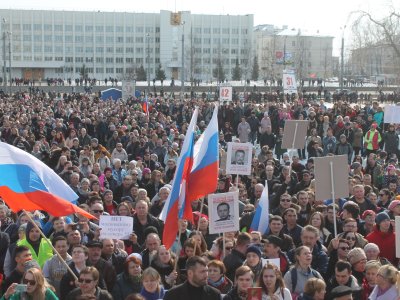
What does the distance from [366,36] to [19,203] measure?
42.6m

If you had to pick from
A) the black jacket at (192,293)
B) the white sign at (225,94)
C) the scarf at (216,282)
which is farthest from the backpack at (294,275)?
the white sign at (225,94)

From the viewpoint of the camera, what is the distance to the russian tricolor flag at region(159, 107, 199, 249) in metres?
8.11

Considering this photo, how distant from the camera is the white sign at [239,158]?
11758mm

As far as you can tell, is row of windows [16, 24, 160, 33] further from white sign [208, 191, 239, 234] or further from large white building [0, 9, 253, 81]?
white sign [208, 191, 239, 234]

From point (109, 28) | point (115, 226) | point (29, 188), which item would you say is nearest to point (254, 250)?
point (115, 226)

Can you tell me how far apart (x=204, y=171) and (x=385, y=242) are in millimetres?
2175

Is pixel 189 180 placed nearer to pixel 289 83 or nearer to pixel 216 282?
pixel 216 282

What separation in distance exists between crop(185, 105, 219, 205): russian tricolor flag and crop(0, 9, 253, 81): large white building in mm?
104846

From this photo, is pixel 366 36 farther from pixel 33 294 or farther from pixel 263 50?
pixel 263 50

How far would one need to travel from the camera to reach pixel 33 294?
21.3 ft

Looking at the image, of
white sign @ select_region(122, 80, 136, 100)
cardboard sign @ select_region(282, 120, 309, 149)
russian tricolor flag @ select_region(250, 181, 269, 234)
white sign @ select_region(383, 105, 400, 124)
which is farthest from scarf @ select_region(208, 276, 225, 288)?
white sign @ select_region(122, 80, 136, 100)

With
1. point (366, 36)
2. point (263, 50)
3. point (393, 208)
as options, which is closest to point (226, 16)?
point (263, 50)

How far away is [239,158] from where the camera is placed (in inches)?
465

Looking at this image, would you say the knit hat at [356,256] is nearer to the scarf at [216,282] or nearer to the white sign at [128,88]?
the scarf at [216,282]
